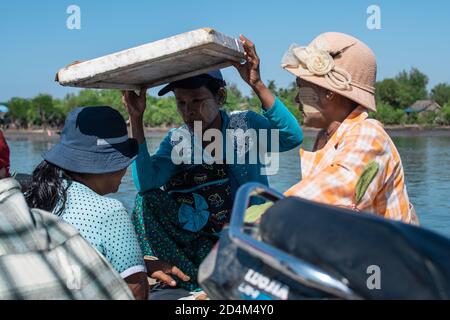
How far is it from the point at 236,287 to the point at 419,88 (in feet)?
250

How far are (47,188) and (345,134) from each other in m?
1.03

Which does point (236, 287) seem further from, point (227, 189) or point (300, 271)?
point (227, 189)

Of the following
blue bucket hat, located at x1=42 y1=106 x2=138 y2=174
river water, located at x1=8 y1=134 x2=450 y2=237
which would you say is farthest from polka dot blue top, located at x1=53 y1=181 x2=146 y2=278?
river water, located at x1=8 y1=134 x2=450 y2=237

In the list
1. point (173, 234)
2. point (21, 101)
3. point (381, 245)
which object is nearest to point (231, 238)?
point (381, 245)

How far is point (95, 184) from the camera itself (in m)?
2.28

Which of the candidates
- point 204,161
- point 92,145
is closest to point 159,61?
point 92,145

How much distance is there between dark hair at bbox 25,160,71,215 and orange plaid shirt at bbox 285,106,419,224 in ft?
2.58

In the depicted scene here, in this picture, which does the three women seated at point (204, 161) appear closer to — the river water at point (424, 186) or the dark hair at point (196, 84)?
the dark hair at point (196, 84)

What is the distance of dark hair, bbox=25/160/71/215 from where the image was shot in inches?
83.3

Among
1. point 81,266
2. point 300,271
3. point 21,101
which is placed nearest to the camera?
point 300,271

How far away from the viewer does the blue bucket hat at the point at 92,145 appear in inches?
87.6

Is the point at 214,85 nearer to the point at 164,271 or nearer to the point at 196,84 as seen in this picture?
the point at 196,84

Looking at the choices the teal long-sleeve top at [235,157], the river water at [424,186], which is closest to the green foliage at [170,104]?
the river water at [424,186]
